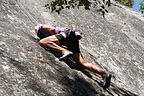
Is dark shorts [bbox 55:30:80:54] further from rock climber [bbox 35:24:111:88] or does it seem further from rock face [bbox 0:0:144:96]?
rock face [bbox 0:0:144:96]

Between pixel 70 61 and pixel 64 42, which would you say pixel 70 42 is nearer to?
pixel 64 42

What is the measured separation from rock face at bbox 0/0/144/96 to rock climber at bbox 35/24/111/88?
222 mm

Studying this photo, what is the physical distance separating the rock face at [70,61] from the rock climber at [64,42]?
0.73 feet

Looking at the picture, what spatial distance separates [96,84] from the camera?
5.95m

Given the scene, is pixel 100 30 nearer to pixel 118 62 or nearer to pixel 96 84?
pixel 118 62

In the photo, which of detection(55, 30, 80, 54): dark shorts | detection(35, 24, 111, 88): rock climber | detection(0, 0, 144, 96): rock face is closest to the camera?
detection(0, 0, 144, 96): rock face

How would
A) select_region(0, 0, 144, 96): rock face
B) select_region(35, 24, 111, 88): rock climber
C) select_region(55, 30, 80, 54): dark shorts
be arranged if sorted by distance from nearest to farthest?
select_region(0, 0, 144, 96): rock face < select_region(35, 24, 111, 88): rock climber < select_region(55, 30, 80, 54): dark shorts

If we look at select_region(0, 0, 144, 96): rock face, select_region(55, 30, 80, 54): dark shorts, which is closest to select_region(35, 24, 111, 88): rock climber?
select_region(55, 30, 80, 54): dark shorts

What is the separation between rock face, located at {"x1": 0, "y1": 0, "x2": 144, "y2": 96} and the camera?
14.0 feet

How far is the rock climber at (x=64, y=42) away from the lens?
618 cm

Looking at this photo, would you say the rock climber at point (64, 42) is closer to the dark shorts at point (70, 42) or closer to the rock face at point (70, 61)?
the dark shorts at point (70, 42)

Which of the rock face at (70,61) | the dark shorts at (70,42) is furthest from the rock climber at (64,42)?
the rock face at (70,61)

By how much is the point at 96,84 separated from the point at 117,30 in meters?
7.28

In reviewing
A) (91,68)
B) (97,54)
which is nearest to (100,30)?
(97,54)
